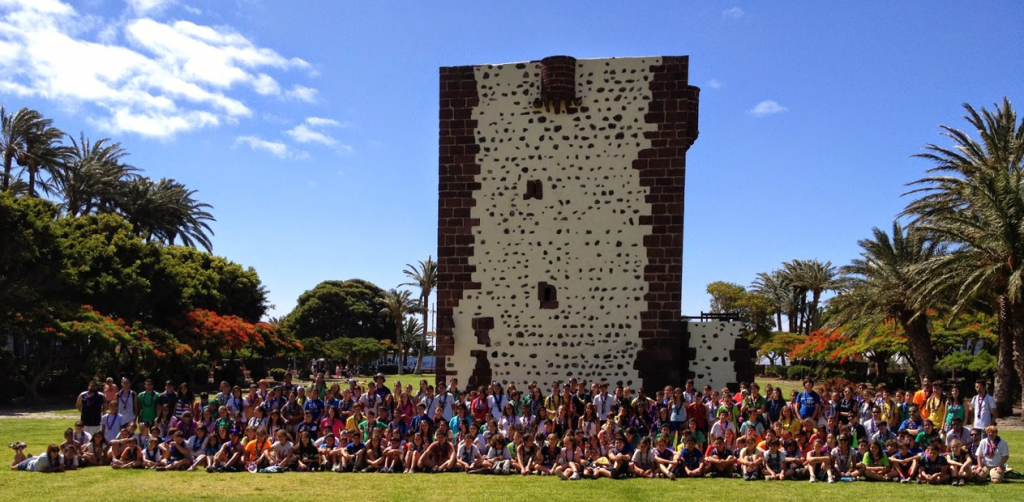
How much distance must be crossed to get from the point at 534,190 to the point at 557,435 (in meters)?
4.35

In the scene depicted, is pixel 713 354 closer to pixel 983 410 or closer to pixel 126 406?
pixel 983 410

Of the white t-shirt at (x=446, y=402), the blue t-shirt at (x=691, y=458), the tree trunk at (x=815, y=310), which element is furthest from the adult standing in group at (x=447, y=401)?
the tree trunk at (x=815, y=310)

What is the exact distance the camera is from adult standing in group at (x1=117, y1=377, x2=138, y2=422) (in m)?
11.8

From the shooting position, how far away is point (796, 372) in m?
41.8

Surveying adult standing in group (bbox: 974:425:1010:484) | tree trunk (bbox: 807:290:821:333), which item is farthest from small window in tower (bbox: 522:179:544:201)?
tree trunk (bbox: 807:290:821:333)

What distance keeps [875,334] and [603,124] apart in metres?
19.8

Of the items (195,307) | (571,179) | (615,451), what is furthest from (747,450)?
(195,307)

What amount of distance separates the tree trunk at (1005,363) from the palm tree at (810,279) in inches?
910

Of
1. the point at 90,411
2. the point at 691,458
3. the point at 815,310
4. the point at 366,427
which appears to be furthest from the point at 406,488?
the point at 815,310

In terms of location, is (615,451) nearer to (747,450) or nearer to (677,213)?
(747,450)

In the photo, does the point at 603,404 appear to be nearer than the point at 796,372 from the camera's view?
Yes

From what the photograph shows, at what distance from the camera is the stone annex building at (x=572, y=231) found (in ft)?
45.1

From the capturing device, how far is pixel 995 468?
10.2 meters

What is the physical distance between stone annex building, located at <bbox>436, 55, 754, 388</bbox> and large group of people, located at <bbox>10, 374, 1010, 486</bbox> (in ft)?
4.93
